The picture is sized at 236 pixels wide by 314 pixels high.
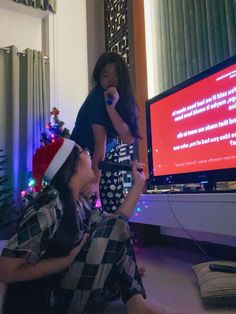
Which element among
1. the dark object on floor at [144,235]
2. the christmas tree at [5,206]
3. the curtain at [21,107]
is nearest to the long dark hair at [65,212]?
the dark object on floor at [144,235]

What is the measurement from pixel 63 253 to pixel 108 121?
2.55 feet

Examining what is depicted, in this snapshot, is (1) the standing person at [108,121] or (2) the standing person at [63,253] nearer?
(2) the standing person at [63,253]

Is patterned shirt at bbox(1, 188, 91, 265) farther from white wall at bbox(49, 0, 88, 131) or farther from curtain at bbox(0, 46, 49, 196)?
white wall at bbox(49, 0, 88, 131)

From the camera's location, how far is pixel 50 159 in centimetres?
101

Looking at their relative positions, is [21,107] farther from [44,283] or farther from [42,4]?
[44,283]

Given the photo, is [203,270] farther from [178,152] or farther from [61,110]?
[61,110]

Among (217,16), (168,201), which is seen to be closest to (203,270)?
(168,201)

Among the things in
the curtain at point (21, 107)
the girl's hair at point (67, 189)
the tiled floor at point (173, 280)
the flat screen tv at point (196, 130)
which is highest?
the curtain at point (21, 107)

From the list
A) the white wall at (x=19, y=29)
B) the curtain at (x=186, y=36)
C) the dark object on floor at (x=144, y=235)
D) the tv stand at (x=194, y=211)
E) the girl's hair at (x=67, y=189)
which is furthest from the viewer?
the white wall at (x=19, y=29)

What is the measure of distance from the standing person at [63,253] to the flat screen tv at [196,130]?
72cm

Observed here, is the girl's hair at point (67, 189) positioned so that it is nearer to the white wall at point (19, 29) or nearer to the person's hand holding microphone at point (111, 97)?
the person's hand holding microphone at point (111, 97)

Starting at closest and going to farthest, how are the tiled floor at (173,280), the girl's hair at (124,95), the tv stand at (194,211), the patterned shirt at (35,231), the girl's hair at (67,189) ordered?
the patterned shirt at (35,231)
the girl's hair at (67,189)
the tiled floor at (173,280)
the tv stand at (194,211)
the girl's hair at (124,95)

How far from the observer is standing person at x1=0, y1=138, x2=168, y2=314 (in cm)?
83

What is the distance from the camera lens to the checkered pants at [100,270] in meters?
0.95
